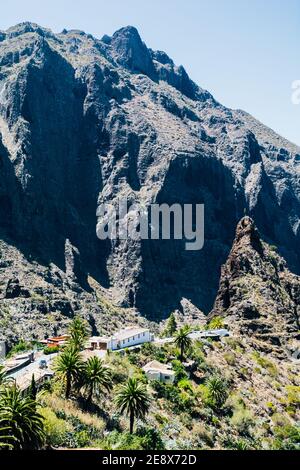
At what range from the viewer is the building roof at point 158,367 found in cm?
6875

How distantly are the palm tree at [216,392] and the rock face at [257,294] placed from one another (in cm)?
2673

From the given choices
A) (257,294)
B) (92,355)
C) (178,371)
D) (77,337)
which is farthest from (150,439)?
(257,294)

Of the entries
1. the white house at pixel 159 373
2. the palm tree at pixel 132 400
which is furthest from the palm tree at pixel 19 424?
the white house at pixel 159 373

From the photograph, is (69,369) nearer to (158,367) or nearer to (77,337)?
(77,337)

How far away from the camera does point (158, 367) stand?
230ft

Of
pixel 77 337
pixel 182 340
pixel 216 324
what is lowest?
pixel 182 340

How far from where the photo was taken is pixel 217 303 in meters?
113

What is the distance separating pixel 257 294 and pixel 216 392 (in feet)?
122

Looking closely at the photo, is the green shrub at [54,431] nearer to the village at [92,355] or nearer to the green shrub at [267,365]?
the village at [92,355]

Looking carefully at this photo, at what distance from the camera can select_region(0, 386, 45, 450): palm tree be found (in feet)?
117
